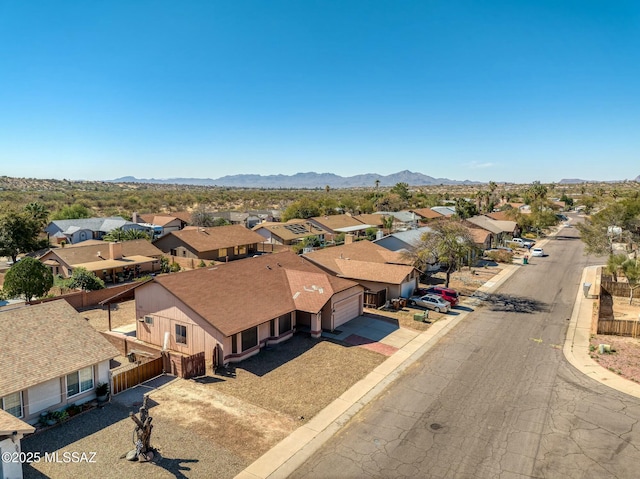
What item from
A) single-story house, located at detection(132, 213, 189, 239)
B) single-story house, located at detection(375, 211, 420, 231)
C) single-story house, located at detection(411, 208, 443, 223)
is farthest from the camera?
single-story house, located at detection(411, 208, 443, 223)

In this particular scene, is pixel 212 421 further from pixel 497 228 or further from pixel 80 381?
pixel 497 228

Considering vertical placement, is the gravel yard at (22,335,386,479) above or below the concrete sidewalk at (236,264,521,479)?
above

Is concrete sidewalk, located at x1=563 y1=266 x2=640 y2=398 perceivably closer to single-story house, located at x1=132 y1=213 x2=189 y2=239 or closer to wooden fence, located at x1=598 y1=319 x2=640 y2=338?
wooden fence, located at x1=598 y1=319 x2=640 y2=338

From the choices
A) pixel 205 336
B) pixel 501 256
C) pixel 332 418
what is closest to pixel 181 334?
pixel 205 336

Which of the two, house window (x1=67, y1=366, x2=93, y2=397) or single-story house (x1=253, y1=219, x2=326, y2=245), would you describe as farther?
single-story house (x1=253, y1=219, x2=326, y2=245)

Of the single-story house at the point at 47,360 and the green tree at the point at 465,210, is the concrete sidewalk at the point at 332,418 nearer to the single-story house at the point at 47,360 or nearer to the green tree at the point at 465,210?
the single-story house at the point at 47,360

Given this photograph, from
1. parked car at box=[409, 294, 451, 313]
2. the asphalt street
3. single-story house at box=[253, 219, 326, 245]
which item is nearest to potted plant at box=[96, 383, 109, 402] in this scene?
the asphalt street

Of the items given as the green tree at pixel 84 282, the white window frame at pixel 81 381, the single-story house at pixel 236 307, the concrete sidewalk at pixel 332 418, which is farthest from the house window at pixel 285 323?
the green tree at pixel 84 282
